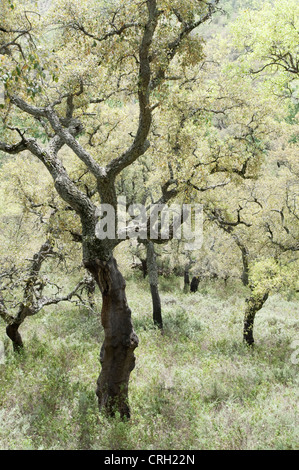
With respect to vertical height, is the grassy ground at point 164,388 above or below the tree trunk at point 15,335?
below

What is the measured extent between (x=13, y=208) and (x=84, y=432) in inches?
812

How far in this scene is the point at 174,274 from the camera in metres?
30.6

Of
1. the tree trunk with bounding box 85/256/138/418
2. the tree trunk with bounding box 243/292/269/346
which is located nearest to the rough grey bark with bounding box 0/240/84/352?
the tree trunk with bounding box 85/256/138/418

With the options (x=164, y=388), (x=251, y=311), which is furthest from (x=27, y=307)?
(x=251, y=311)

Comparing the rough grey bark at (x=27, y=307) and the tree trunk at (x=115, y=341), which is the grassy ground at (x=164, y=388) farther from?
the rough grey bark at (x=27, y=307)

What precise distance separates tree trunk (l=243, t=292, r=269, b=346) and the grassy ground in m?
0.56

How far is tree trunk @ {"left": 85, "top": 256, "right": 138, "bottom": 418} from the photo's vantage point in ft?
25.3

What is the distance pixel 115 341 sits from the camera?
7785 millimetres

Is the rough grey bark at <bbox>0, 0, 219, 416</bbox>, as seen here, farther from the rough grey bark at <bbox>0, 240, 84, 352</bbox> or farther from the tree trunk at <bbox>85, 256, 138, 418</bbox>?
the rough grey bark at <bbox>0, 240, 84, 352</bbox>

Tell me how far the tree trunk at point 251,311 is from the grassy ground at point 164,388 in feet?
1.85

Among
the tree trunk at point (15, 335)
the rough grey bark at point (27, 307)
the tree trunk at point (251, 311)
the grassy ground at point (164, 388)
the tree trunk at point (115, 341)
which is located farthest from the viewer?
the tree trunk at point (251, 311)

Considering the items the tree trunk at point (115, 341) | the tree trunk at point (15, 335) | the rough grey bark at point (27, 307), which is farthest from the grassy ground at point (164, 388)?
the rough grey bark at point (27, 307)

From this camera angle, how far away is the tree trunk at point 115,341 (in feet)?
25.3

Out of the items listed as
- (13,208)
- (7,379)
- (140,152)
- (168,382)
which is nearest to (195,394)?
(168,382)
